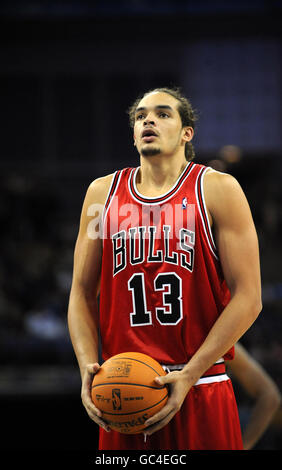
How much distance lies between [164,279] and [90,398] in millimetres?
538

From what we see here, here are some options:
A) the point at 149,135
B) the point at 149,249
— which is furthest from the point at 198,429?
→ the point at 149,135

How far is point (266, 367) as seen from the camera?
221 inches

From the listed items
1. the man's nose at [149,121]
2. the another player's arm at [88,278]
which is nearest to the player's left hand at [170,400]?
the another player's arm at [88,278]

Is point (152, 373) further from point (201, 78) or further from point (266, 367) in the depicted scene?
point (201, 78)

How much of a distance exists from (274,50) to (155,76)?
257 centimetres

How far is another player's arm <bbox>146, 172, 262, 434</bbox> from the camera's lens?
208 centimetres

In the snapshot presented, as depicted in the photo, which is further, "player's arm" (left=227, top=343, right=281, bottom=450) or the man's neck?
"player's arm" (left=227, top=343, right=281, bottom=450)

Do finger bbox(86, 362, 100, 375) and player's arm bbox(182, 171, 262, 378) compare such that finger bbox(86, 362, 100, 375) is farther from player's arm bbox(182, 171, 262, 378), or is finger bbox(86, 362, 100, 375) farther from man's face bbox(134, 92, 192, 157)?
man's face bbox(134, 92, 192, 157)

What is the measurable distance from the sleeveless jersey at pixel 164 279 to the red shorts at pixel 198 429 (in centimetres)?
17

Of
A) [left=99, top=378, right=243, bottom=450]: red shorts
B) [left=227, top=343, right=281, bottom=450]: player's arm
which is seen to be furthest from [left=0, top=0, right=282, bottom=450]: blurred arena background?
[left=99, top=378, right=243, bottom=450]: red shorts

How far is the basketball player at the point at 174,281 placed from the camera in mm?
2236

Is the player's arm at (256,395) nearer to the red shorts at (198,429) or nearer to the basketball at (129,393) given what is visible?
the red shorts at (198,429)

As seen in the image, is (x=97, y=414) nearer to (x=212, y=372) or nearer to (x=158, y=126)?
(x=212, y=372)
